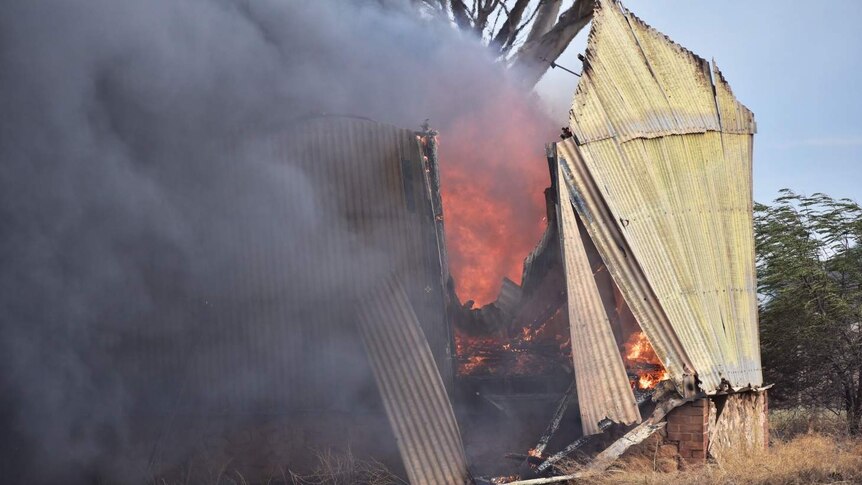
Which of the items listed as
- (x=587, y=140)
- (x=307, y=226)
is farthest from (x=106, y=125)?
(x=587, y=140)

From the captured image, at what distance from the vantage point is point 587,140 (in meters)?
9.05

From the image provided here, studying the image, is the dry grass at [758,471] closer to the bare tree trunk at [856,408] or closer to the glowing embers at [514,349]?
the glowing embers at [514,349]

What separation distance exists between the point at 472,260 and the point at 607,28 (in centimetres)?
386

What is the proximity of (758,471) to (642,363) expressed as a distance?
1.45m

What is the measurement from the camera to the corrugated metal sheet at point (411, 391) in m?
8.04

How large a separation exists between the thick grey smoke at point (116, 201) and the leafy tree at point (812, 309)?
19.5ft

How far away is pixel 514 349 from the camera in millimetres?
9883

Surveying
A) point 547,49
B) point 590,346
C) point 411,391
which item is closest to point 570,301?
point 590,346

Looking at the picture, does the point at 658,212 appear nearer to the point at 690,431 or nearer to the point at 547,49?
the point at 690,431

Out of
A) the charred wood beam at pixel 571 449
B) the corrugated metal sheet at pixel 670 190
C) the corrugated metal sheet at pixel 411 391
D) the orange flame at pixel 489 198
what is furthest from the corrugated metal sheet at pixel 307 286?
the orange flame at pixel 489 198

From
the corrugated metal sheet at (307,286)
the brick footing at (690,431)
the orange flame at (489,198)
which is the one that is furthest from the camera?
the orange flame at (489,198)

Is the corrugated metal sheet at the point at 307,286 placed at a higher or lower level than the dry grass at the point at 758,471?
higher

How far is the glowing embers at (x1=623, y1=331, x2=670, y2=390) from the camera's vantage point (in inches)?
327

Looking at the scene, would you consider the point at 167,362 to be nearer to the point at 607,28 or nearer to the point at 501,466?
the point at 501,466
